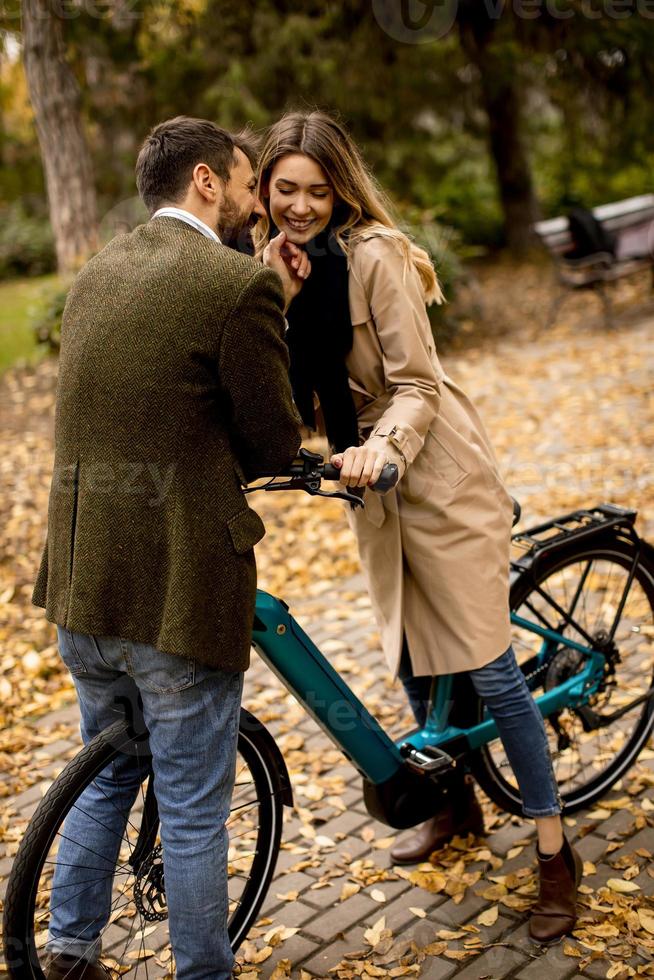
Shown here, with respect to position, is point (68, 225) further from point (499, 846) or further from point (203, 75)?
point (499, 846)

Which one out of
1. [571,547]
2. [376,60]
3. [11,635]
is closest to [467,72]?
[376,60]

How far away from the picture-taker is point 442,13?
14.3 m

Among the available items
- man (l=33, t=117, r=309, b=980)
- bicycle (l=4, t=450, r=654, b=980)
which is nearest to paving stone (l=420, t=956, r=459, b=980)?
bicycle (l=4, t=450, r=654, b=980)

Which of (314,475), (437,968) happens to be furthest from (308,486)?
(437,968)

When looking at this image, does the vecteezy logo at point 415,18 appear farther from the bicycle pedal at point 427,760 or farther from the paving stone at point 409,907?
the paving stone at point 409,907

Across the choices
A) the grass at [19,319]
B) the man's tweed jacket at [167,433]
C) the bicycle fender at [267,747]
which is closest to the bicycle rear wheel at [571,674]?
the bicycle fender at [267,747]

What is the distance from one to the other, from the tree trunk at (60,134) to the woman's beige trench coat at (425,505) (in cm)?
845

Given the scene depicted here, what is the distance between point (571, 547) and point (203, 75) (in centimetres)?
1498

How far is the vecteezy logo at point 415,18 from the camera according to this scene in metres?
14.1

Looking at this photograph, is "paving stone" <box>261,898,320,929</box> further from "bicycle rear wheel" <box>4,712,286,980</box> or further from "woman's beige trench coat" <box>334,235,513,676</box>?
"woman's beige trench coat" <box>334,235,513,676</box>

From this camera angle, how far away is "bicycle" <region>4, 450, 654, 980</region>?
7.84ft

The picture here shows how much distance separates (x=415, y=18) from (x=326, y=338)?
13.7 meters

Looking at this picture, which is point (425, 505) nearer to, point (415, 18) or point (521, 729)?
point (521, 729)

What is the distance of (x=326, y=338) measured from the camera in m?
2.69
